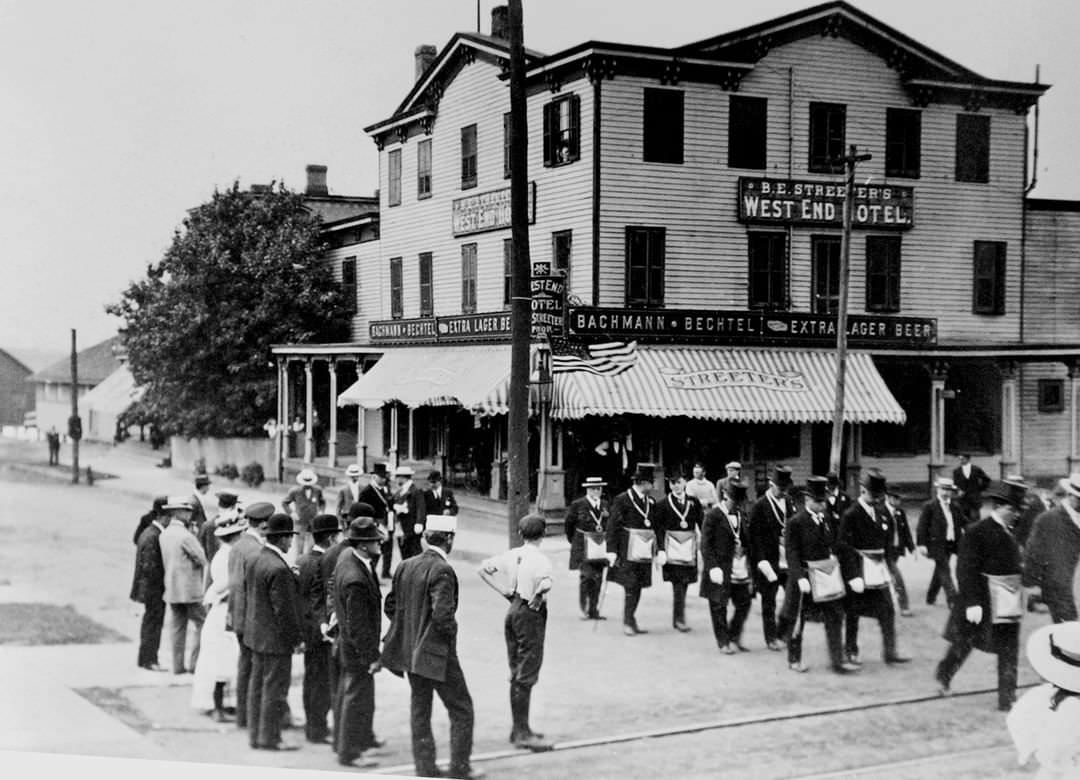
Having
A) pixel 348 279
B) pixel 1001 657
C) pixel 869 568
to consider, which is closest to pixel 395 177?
pixel 348 279

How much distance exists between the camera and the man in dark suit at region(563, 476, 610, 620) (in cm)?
888

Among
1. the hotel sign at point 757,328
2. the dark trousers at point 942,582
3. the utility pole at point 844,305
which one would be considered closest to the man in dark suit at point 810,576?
the dark trousers at point 942,582

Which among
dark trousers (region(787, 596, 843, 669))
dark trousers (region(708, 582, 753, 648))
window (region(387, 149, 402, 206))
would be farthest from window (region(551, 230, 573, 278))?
dark trousers (region(787, 596, 843, 669))

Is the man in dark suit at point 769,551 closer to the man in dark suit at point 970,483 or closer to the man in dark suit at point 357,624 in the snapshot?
the man in dark suit at point 970,483

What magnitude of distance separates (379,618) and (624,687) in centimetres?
190

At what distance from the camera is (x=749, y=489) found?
8.59m

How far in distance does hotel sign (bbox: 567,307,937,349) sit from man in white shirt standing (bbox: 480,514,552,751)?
5.56ft

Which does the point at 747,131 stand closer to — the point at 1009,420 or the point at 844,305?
the point at 844,305

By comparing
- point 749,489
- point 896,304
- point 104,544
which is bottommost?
point 104,544

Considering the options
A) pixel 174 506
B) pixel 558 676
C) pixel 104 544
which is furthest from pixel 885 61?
pixel 104 544

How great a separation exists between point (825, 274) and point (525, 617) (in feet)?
9.77

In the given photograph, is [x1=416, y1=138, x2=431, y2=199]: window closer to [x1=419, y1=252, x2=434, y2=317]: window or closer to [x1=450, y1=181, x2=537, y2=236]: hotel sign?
[x1=450, y1=181, x2=537, y2=236]: hotel sign

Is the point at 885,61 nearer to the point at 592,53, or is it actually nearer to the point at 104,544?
the point at 592,53

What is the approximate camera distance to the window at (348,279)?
30.5 feet
